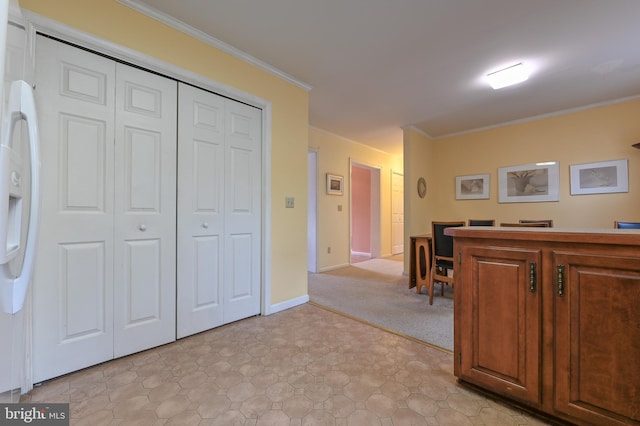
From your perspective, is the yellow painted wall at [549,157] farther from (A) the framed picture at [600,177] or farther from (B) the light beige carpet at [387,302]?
(B) the light beige carpet at [387,302]

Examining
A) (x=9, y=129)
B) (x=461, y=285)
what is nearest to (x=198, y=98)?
(x=9, y=129)

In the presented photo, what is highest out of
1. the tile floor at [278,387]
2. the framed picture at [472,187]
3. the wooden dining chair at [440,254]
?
the framed picture at [472,187]

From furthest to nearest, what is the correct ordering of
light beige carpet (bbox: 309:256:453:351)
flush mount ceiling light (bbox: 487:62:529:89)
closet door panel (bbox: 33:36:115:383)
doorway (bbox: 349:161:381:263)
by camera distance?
1. doorway (bbox: 349:161:381:263)
2. flush mount ceiling light (bbox: 487:62:529:89)
3. light beige carpet (bbox: 309:256:453:351)
4. closet door panel (bbox: 33:36:115:383)

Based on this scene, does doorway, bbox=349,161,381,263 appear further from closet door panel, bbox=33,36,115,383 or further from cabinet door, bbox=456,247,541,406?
closet door panel, bbox=33,36,115,383

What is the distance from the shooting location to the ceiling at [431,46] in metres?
1.87

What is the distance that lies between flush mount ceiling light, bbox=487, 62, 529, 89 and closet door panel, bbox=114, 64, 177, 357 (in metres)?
3.10

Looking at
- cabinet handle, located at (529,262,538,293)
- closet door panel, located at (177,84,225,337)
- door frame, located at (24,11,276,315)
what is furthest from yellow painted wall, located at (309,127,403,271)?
cabinet handle, located at (529,262,538,293)

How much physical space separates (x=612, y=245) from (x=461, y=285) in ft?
2.07

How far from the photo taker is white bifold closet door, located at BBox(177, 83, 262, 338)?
2107mm

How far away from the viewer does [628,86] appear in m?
3.02

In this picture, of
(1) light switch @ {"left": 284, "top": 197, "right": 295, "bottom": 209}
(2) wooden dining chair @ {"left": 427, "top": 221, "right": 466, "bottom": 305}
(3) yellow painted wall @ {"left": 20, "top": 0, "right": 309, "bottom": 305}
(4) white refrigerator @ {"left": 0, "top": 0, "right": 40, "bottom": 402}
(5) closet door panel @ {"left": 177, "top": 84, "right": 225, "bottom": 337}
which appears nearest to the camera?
(4) white refrigerator @ {"left": 0, "top": 0, "right": 40, "bottom": 402}

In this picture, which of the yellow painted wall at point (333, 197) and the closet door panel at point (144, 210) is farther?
the yellow painted wall at point (333, 197)

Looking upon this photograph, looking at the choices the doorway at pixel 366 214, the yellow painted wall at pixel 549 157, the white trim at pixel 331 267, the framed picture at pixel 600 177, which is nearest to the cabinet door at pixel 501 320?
the yellow painted wall at pixel 549 157

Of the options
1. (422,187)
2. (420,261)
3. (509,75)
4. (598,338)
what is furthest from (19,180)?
(422,187)
